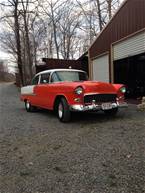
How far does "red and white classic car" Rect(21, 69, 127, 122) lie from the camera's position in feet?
21.4

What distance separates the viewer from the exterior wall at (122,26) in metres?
9.79

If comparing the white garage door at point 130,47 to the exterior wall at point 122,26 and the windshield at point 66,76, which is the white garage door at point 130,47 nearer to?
the exterior wall at point 122,26

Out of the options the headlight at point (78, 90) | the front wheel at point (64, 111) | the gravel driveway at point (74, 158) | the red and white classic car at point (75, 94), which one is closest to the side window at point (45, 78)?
the red and white classic car at point (75, 94)

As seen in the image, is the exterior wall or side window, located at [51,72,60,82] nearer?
side window, located at [51,72,60,82]

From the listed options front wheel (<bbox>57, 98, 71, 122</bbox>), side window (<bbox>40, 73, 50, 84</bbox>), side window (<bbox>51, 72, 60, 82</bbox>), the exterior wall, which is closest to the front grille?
front wheel (<bbox>57, 98, 71, 122</bbox>)

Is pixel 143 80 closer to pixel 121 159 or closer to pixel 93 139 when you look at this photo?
pixel 93 139

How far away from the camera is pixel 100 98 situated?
6746 millimetres

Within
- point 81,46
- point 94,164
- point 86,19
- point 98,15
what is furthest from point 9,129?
point 81,46

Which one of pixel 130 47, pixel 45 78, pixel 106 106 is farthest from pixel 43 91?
pixel 130 47

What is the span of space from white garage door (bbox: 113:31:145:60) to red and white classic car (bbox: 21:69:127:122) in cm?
311

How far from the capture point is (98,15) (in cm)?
2605

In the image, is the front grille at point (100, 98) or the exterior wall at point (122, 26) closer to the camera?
the front grille at point (100, 98)

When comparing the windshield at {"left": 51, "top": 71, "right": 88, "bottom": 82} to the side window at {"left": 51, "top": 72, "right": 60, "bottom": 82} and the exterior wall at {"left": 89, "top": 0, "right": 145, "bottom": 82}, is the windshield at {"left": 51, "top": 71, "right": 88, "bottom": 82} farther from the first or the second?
the exterior wall at {"left": 89, "top": 0, "right": 145, "bottom": 82}

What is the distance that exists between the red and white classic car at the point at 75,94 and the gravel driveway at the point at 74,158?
59cm
